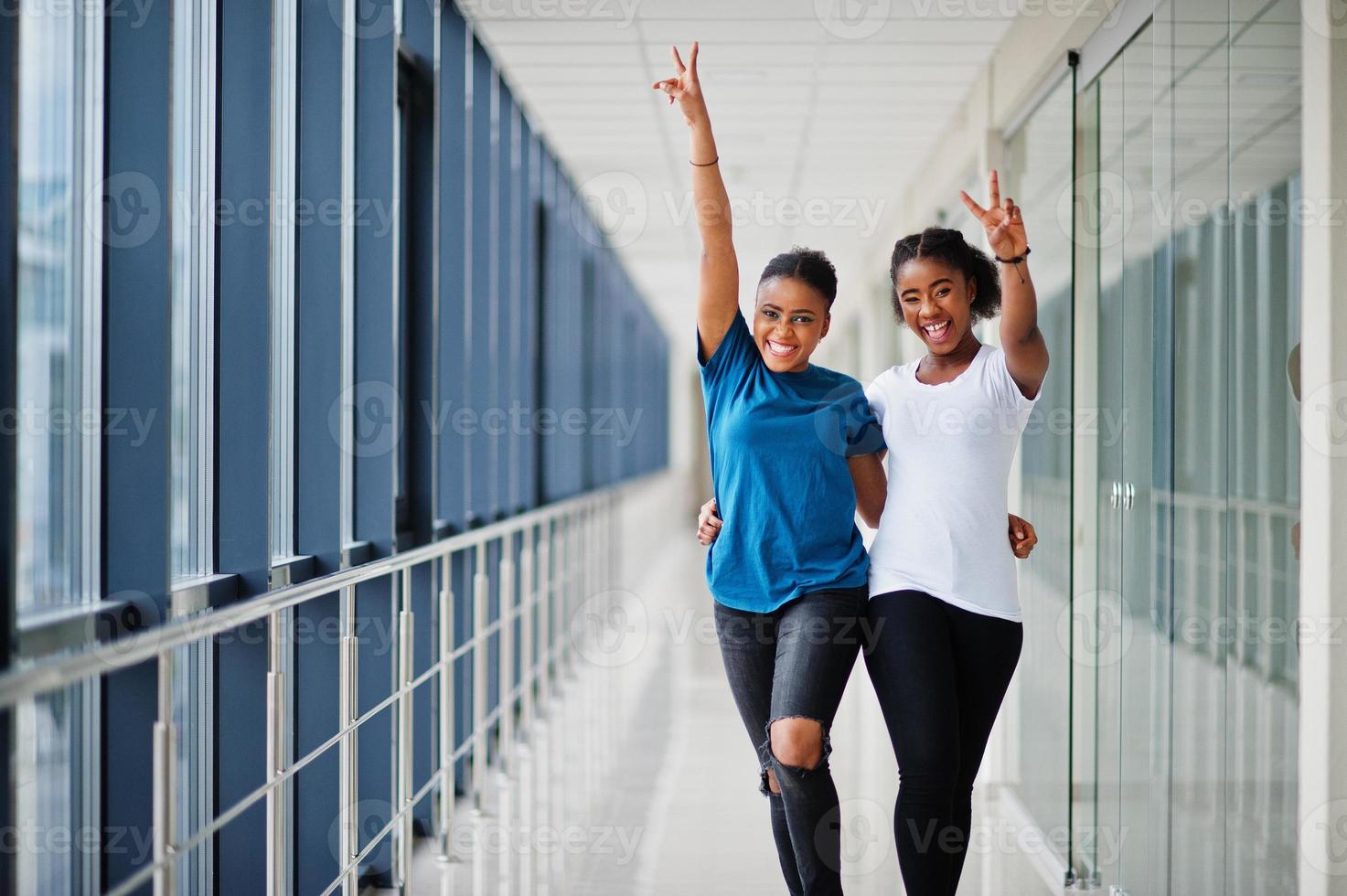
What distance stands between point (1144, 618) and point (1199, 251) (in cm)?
68

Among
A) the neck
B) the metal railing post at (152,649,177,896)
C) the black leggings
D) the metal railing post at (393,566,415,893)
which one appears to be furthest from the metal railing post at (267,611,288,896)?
the neck

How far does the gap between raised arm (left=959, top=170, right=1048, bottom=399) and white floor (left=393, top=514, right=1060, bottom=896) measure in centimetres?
133

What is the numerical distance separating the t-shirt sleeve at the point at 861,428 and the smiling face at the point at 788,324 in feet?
0.34

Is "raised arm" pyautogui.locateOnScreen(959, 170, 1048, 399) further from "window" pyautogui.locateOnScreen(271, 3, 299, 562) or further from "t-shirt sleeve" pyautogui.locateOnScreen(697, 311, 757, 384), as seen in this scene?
"window" pyautogui.locateOnScreen(271, 3, 299, 562)

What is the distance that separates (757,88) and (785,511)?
252cm

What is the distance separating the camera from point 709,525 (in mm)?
1936

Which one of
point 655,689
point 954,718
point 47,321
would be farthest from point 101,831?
point 655,689

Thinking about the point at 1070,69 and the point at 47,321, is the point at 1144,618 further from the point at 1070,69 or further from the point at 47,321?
the point at 47,321

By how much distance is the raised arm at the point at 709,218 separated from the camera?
185cm

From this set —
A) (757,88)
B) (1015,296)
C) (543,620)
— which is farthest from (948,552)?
(543,620)

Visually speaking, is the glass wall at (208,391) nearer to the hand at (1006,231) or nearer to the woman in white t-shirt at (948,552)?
the woman in white t-shirt at (948,552)

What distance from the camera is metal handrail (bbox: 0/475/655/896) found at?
1.34 metres

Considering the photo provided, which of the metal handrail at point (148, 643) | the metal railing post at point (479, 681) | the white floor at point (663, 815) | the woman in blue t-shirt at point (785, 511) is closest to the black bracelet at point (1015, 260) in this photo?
the woman in blue t-shirt at point (785, 511)

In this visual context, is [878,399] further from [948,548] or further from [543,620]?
[543,620]
